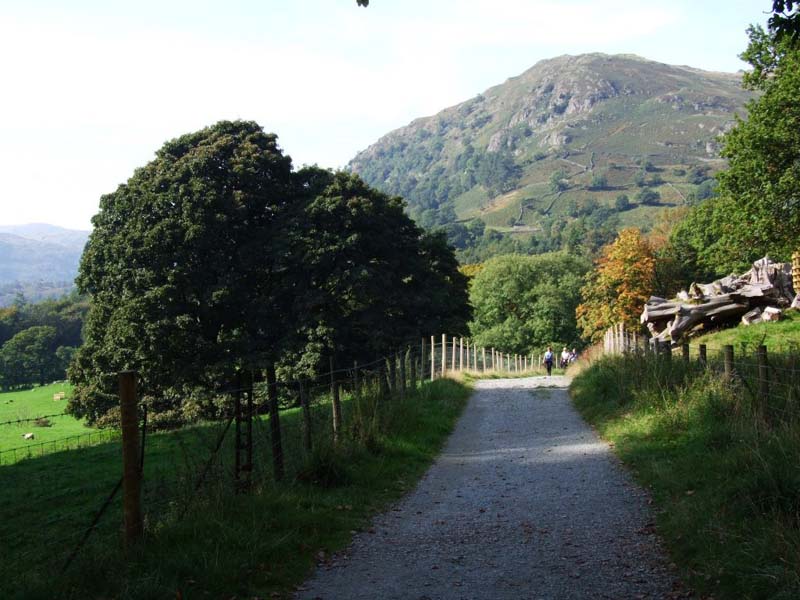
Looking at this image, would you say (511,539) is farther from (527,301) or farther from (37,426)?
(527,301)

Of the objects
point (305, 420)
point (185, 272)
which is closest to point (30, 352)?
point (185, 272)

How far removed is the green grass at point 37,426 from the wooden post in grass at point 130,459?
41.9 ft

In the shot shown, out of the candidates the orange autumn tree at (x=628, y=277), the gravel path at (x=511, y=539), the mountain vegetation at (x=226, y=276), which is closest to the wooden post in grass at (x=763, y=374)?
the gravel path at (x=511, y=539)

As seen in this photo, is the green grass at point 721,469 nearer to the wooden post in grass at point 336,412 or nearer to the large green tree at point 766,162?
the wooden post in grass at point 336,412

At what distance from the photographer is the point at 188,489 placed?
7.17m

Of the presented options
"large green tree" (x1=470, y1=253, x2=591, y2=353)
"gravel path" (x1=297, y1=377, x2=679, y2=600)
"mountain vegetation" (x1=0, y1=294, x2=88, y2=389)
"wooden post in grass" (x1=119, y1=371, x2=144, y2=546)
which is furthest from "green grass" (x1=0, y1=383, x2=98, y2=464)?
"large green tree" (x1=470, y1=253, x2=591, y2=353)

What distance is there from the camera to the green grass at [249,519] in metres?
5.48

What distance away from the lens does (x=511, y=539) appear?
720 centimetres

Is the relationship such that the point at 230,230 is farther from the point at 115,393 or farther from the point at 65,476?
the point at 65,476

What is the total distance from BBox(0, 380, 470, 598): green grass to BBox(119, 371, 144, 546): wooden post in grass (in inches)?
6.4

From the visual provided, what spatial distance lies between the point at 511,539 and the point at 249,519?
2457 mm

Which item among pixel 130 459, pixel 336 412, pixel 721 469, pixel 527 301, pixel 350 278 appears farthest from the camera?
pixel 527 301

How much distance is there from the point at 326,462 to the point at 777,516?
5080mm

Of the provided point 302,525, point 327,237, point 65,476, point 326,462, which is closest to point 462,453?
point 326,462
